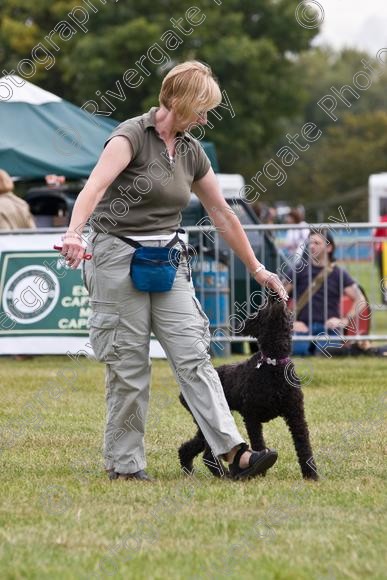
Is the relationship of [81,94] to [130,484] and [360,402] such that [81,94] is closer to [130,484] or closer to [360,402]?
[360,402]

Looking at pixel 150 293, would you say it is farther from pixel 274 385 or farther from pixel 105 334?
pixel 274 385

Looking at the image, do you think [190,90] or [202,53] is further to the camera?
[202,53]

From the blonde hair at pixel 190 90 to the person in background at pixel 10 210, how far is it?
24.6 ft

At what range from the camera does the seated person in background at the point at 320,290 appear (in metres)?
12.0

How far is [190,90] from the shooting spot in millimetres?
5414

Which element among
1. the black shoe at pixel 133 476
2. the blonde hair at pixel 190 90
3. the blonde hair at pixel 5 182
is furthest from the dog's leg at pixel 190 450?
the blonde hair at pixel 5 182

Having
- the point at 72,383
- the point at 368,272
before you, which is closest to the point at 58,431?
the point at 72,383

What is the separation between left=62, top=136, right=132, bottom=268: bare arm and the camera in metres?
5.26

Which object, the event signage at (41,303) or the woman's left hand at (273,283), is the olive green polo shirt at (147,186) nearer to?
the woman's left hand at (273,283)

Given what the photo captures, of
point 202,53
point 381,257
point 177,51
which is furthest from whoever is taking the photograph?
point 177,51

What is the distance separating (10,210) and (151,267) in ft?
24.6

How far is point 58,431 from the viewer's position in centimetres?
769

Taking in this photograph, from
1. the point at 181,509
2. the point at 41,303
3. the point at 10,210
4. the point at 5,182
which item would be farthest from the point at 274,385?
the point at 5,182

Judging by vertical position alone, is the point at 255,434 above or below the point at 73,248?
below
